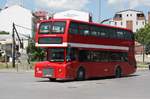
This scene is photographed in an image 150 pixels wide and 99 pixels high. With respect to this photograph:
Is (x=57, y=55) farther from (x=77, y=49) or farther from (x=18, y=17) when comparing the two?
(x=18, y=17)

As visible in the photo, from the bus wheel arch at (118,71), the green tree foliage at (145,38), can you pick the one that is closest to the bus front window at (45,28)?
the bus wheel arch at (118,71)

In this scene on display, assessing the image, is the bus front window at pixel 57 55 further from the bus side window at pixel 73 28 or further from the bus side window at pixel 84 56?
the bus side window at pixel 84 56

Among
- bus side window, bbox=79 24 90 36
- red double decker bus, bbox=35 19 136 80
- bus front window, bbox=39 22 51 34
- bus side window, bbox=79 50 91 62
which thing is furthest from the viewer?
bus side window, bbox=79 50 91 62

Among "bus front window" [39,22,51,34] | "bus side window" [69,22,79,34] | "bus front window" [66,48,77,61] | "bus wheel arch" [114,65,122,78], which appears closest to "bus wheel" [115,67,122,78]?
"bus wheel arch" [114,65,122,78]

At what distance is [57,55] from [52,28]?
63.7 inches

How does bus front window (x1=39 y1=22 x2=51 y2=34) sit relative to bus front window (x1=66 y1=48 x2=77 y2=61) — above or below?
above

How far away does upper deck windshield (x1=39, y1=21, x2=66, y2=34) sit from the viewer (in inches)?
1170

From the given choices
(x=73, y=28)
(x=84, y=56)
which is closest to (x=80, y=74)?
(x=84, y=56)

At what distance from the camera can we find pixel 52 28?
30.0m

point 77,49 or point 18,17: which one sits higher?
point 18,17

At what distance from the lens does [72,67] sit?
30484mm

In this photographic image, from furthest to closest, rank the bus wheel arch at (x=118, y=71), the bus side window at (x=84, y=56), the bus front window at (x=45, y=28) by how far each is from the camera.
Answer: the bus wheel arch at (x=118, y=71)
the bus side window at (x=84, y=56)
the bus front window at (x=45, y=28)

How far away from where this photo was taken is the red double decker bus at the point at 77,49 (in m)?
29.9

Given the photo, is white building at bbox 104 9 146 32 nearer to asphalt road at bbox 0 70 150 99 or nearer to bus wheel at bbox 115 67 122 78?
bus wheel at bbox 115 67 122 78
